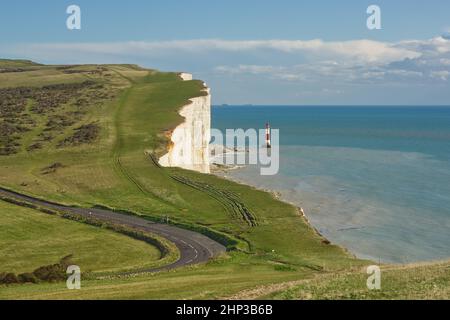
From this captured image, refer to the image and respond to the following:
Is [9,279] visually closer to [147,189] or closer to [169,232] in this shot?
[169,232]

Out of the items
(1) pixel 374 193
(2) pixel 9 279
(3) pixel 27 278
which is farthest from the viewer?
(1) pixel 374 193

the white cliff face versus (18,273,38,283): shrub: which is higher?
the white cliff face

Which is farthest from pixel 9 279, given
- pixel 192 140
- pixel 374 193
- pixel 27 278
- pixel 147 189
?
pixel 192 140

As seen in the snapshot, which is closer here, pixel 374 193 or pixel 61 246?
pixel 61 246

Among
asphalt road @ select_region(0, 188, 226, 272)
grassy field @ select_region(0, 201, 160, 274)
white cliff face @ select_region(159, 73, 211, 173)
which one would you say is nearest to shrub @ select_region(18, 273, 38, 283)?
grassy field @ select_region(0, 201, 160, 274)

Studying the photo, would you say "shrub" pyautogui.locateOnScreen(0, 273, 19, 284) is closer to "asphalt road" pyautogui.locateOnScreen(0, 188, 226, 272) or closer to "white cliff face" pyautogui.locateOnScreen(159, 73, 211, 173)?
"asphalt road" pyautogui.locateOnScreen(0, 188, 226, 272)

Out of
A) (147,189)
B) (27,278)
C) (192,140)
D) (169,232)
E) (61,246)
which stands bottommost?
(169,232)
